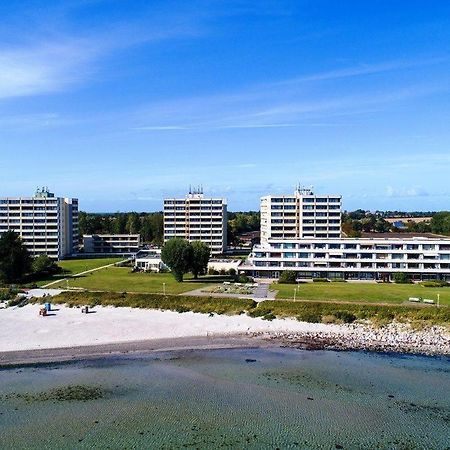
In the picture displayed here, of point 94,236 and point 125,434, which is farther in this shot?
point 94,236

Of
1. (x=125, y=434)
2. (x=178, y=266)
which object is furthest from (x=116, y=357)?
(x=178, y=266)

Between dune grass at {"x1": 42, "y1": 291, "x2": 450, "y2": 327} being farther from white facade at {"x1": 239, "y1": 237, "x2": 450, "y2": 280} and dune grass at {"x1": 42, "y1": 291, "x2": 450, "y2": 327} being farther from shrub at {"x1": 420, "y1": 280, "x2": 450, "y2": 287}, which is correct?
white facade at {"x1": 239, "y1": 237, "x2": 450, "y2": 280}

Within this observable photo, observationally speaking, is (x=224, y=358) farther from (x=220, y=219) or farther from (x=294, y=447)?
(x=220, y=219)

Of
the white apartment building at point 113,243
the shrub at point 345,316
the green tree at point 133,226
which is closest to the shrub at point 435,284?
the shrub at point 345,316

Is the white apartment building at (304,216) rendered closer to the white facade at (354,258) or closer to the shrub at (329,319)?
the white facade at (354,258)

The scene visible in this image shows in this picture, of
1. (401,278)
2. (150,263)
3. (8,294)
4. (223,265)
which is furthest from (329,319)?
(150,263)

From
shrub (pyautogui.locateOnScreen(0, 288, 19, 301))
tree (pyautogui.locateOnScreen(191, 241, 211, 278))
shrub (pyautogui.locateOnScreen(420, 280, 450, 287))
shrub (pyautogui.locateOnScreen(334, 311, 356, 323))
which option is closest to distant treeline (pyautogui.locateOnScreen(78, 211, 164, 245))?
tree (pyautogui.locateOnScreen(191, 241, 211, 278))
